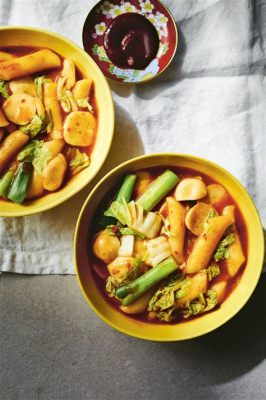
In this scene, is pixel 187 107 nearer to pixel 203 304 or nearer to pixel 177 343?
pixel 203 304

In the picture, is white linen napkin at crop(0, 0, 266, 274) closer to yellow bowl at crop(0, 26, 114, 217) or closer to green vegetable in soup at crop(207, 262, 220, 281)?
yellow bowl at crop(0, 26, 114, 217)

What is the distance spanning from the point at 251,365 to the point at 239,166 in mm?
791

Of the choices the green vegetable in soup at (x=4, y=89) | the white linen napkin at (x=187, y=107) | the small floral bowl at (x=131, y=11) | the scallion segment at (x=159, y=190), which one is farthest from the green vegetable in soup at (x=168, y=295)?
the green vegetable in soup at (x=4, y=89)

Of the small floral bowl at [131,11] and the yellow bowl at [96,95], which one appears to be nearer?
the yellow bowl at [96,95]

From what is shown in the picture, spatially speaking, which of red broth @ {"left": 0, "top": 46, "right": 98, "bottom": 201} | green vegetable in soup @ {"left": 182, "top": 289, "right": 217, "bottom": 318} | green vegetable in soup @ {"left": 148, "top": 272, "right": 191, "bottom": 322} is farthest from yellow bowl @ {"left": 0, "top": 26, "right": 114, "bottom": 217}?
green vegetable in soup @ {"left": 182, "top": 289, "right": 217, "bottom": 318}

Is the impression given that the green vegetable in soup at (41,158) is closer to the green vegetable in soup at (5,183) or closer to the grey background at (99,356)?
the green vegetable in soup at (5,183)

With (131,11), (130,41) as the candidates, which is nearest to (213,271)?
(130,41)

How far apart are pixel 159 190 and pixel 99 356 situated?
0.73 metres

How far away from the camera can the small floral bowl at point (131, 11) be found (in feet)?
5.69

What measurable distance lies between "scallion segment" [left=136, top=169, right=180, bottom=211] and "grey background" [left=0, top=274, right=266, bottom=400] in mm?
461

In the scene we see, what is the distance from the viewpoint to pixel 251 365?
6.06ft

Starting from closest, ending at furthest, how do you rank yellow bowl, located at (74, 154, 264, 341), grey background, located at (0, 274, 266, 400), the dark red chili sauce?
yellow bowl, located at (74, 154, 264, 341) → the dark red chili sauce → grey background, located at (0, 274, 266, 400)

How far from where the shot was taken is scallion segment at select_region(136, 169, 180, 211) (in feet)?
5.31

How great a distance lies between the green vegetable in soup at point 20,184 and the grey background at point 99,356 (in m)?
0.40
